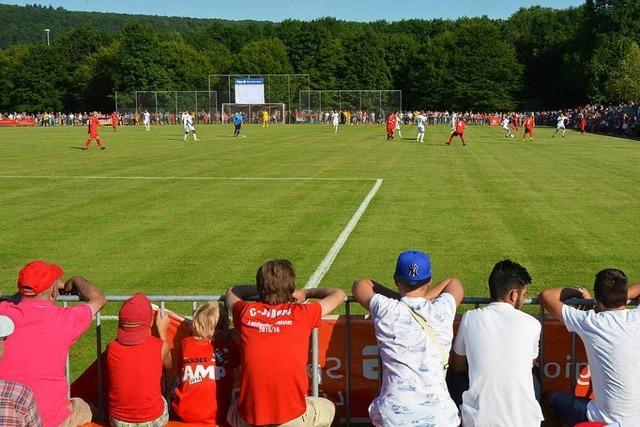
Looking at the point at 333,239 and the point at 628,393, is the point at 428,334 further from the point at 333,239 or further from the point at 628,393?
the point at 333,239

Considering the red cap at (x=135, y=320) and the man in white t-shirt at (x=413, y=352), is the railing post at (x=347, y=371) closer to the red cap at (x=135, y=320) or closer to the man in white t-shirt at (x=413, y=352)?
the man in white t-shirt at (x=413, y=352)

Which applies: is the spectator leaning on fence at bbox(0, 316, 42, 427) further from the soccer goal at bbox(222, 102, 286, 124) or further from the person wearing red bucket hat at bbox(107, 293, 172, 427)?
the soccer goal at bbox(222, 102, 286, 124)

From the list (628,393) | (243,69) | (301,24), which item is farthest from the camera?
(301,24)

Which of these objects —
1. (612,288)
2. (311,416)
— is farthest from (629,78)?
(311,416)

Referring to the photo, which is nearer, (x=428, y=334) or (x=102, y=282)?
(x=428, y=334)

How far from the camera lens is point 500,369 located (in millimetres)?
4836

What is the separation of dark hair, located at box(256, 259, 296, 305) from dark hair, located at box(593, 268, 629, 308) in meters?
2.07

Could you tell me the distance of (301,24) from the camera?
11881 cm

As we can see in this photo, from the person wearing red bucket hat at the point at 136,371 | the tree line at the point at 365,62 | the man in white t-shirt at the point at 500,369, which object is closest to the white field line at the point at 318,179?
the person wearing red bucket hat at the point at 136,371

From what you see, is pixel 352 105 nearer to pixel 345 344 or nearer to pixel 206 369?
pixel 345 344

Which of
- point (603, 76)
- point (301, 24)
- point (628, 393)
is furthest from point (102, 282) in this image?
point (301, 24)

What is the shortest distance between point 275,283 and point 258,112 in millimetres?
76059

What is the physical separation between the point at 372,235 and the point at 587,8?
95.0 meters

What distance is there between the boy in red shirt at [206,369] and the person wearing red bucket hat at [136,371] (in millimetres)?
193
